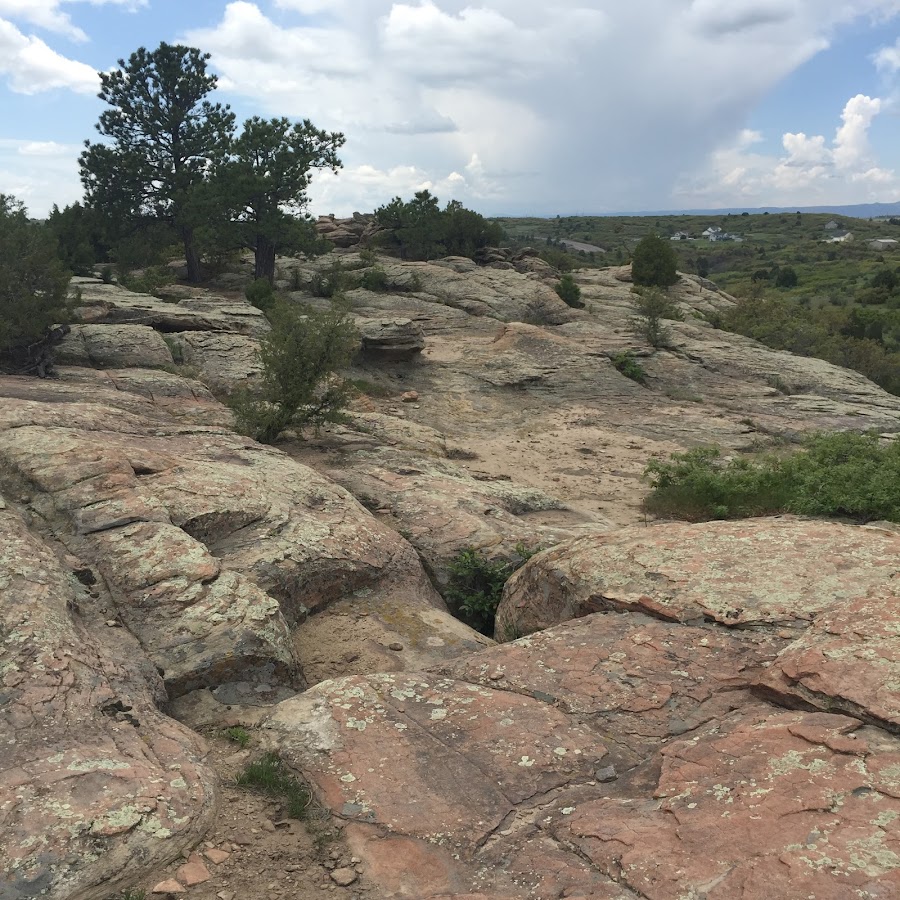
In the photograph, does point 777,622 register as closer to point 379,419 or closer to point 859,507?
point 859,507

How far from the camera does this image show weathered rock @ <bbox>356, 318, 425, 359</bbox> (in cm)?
2098

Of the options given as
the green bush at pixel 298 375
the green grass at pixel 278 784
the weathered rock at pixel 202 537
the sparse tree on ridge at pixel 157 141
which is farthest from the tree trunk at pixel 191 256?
the green grass at pixel 278 784

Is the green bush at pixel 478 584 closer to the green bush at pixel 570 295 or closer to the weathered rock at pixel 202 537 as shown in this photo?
the weathered rock at pixel 202 537

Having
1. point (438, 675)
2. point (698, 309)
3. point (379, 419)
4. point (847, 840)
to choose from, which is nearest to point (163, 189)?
point (379, 419)

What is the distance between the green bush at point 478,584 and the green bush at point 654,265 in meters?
32.5

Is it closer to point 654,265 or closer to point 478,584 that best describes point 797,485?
point 478,584

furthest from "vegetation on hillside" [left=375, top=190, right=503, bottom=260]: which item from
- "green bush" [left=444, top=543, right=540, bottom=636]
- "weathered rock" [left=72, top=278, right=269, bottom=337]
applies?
"green bush" [left=444, top=543, right=540, bottom=636]

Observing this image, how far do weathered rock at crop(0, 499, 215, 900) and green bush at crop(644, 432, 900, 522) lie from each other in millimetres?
7818

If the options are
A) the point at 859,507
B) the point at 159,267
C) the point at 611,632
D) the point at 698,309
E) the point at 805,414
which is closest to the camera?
the point at 611,632

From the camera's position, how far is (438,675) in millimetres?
5121

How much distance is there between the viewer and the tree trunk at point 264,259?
1104 inches

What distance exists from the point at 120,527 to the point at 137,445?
2.59m

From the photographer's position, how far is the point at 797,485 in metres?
9.83

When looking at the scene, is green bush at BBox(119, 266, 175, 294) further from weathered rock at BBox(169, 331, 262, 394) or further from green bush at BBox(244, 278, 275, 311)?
weathered rock at BBox(169, 331, 262, 394)
